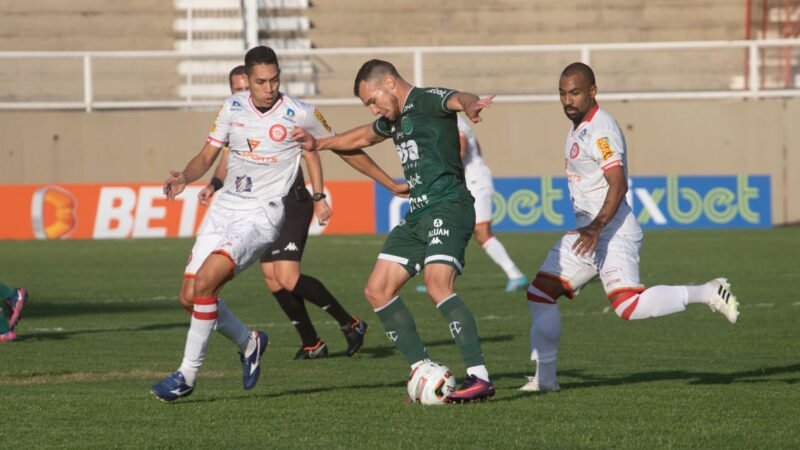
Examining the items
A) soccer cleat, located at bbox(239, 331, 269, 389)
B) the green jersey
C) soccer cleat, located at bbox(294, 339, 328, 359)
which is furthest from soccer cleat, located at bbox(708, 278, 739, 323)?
soccer cleat, located at bbox(294, 339, 328, 359)

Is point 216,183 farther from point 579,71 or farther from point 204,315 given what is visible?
point 579,71

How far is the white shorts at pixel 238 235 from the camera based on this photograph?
8906mm

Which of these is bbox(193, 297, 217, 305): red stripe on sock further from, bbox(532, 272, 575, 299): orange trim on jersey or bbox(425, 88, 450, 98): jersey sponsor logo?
bbox(532, 272, 575, 299): orange trim on jersey

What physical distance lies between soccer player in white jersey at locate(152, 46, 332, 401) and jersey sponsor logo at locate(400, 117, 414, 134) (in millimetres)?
1112

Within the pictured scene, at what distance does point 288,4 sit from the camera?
100ft

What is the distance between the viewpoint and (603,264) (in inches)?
349

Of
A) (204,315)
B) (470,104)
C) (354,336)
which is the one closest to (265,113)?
(204,315)

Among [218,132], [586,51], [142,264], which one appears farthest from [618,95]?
[218,132]

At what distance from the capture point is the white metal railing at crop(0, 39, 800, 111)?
2552 cm

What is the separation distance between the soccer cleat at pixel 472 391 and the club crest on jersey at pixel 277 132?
7.31 feet

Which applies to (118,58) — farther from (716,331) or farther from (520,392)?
(520,392)

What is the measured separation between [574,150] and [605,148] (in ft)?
1.00

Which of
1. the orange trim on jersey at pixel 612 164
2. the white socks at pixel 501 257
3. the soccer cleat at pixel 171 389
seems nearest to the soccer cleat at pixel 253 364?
the soccer cleat at pixel 171 389

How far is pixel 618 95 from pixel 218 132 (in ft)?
57.2
